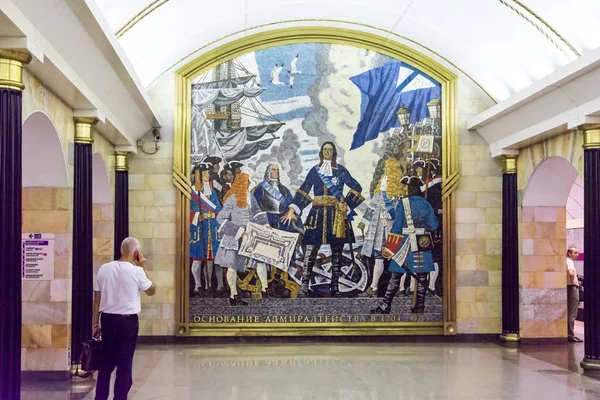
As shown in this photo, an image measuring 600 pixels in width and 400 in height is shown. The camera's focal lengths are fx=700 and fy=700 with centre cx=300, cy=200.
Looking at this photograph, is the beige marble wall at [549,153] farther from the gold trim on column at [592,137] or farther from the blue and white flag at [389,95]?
the blue and white flag at [389,95]

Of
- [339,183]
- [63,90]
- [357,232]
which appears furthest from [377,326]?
[63,90]

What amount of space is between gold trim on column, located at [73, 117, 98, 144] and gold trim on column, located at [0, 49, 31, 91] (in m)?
2.95

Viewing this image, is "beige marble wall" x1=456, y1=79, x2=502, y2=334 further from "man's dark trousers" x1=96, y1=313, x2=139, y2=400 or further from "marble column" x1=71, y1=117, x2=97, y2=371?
"man's dark trousers" x1=96, y1=313, x2=139, y2=400

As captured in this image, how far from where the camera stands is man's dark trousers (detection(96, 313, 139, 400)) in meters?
6.06

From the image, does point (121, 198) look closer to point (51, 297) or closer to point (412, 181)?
point (51, 297)

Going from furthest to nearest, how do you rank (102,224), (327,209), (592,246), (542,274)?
(327,209)
(542,274)
(102,224)
(592,246)

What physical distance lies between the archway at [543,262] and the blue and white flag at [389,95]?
245 cm

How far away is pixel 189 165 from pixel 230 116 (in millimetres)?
1131

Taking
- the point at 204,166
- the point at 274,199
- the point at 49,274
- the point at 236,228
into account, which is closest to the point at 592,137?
the point at 274,199

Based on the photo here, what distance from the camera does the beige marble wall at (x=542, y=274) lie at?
1198 cm

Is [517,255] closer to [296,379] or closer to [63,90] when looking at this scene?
[296,379]

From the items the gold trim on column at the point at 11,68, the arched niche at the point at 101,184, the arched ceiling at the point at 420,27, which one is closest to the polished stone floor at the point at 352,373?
the arched niche at the point at 101,184

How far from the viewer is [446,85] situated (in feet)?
41.3

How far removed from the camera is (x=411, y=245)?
12.3 m
